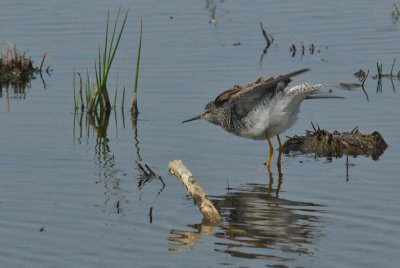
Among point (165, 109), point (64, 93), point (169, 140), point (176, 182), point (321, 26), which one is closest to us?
point (176, 182)

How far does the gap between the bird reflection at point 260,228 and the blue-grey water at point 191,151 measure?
0.02 meters

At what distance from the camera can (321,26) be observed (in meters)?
17.7

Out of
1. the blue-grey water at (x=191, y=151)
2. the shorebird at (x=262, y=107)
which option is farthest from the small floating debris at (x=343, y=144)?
the shorebird at (x=262, y=107)

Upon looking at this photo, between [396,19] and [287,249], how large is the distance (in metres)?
10.4

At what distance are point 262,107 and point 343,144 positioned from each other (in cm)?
109

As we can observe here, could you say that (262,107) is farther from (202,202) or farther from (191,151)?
(202,202)

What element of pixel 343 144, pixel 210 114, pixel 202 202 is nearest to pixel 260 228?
pixel 202 202

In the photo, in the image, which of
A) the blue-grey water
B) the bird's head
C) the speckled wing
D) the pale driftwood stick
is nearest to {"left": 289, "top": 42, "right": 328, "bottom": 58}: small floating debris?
the blue-grey water

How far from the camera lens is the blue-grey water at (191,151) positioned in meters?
8.45

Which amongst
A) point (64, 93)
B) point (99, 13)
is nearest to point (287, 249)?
point (64, 93)

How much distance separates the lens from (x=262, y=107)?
11.1 metres

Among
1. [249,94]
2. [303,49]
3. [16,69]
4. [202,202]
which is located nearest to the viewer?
[202,202]

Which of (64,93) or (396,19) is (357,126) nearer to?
(64,93)

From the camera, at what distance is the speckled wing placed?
1082cm
